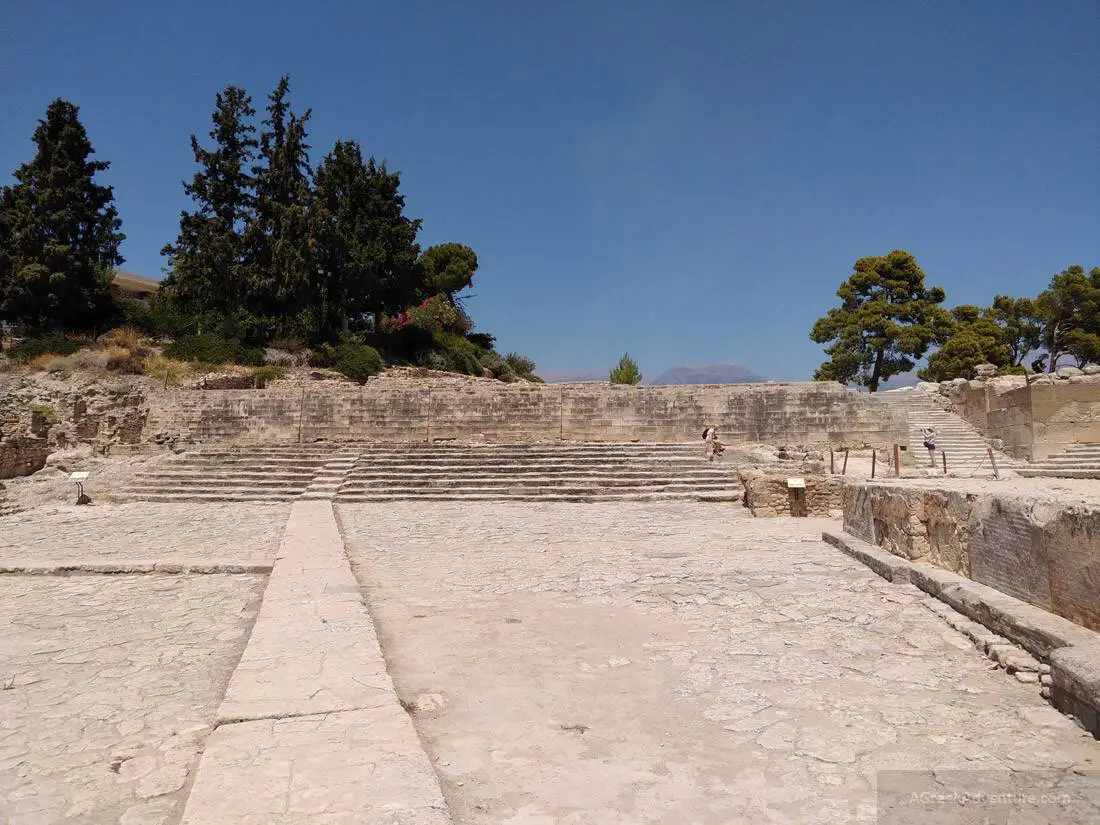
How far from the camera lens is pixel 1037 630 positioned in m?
3.19

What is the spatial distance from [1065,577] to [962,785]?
1.70 metres

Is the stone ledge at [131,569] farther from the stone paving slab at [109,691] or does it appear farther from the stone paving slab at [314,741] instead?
the stone paving slab at [314,741]

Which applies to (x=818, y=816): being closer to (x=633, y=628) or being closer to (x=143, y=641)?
(x=633, y=628)

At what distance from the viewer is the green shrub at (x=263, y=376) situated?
75.3 feet

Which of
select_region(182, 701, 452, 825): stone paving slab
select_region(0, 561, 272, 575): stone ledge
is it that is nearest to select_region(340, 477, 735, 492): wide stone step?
select_region(0, 561, 272, 575): stone ledge

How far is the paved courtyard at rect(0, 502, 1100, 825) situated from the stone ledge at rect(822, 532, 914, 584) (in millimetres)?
137

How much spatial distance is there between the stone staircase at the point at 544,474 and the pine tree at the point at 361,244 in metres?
14.4

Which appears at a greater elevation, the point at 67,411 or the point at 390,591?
the point at 67,411

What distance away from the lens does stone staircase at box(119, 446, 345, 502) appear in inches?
540

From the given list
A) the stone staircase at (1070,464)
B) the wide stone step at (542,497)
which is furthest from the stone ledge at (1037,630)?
the stone staircase at (1070,464)

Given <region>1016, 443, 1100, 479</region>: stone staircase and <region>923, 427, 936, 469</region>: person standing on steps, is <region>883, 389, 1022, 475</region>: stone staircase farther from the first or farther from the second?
<region>1016, 443, 1100, 479</region>: stone staircase

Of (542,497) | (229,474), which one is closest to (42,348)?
(229,474)

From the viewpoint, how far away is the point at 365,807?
1.93m

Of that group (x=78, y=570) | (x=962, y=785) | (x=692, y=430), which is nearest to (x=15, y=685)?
(x=78, y=570)
